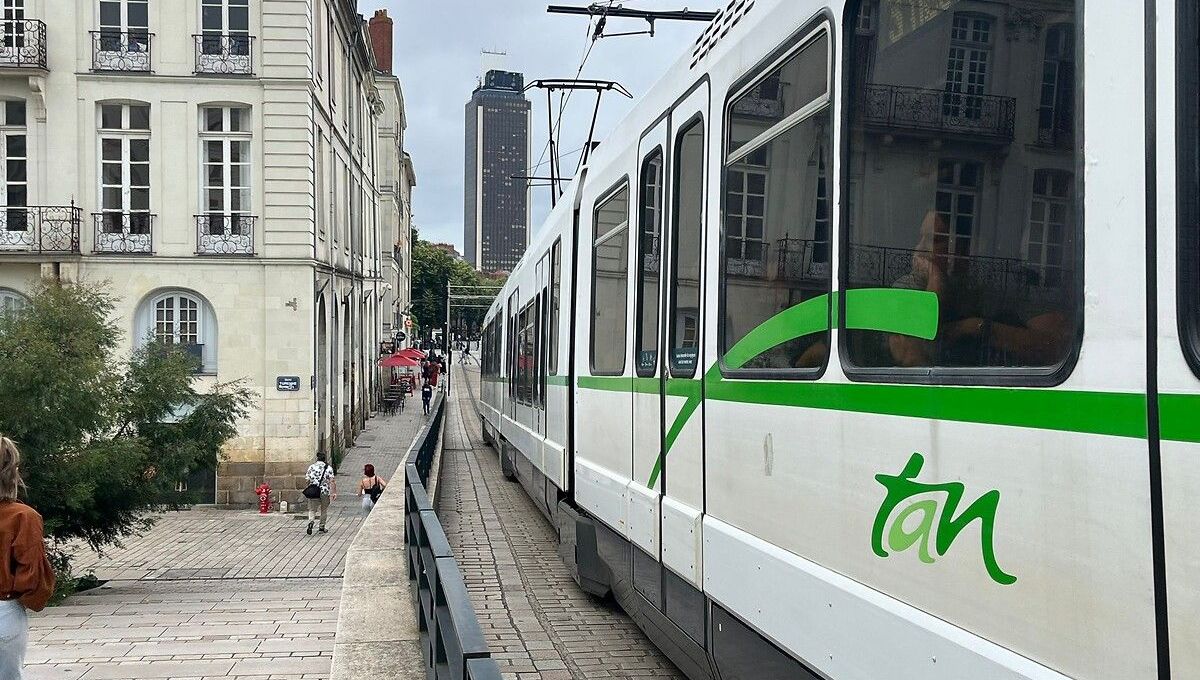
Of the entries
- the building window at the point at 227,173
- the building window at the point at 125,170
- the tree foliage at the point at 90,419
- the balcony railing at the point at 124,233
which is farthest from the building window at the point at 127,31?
the tree foliage at the point at 90,419

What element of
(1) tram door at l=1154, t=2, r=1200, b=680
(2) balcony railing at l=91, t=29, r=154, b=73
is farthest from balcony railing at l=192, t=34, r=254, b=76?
(1) tram door at l=1154, t=2, r=1200, b=680

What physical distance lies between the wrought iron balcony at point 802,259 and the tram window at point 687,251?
109cm

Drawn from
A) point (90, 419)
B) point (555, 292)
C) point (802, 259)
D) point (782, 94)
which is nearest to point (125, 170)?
point (90, 419)

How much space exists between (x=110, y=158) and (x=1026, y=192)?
96.6 ft

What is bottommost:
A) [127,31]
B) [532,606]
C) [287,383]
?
[532,606]

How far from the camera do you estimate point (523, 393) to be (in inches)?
592

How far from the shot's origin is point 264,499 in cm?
2866

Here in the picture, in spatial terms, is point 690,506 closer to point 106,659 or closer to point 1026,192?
point 1026,192

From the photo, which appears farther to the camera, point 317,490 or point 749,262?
point 317,490

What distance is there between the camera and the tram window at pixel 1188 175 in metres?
2.39

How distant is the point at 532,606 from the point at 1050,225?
7414mm

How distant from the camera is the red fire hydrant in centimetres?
2866

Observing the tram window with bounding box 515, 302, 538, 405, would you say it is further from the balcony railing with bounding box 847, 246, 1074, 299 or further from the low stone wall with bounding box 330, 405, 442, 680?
the balcony railing with bounding box 847, 246, 1074, 299

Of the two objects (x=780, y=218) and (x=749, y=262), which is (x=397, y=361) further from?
(x=780, y=218)
